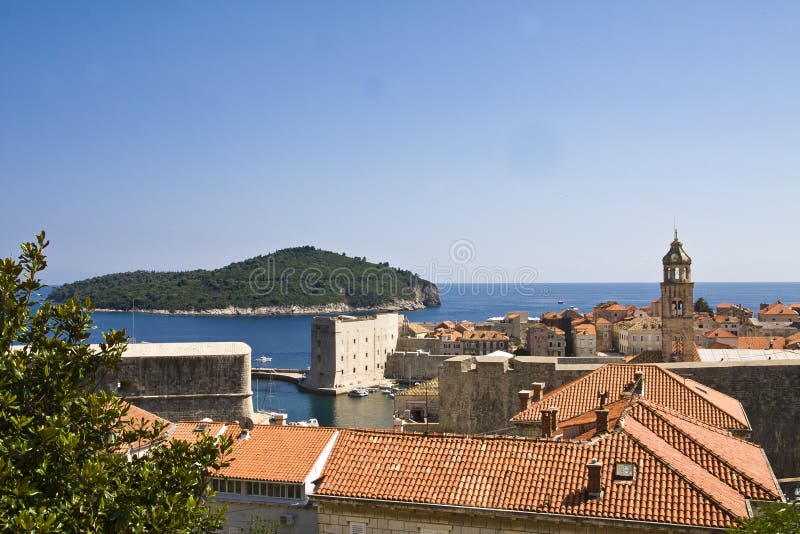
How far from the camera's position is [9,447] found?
5191 millimetres

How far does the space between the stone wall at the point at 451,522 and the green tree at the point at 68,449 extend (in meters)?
2.06

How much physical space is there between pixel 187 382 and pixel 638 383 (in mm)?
13012

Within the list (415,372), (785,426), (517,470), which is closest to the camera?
(517,470)

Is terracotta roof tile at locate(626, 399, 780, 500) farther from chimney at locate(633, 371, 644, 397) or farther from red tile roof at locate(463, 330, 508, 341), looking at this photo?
red tile roof at locate(463, 330, 508, 341)

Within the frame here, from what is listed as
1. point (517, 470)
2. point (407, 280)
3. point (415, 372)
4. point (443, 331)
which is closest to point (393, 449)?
point (517, 470)

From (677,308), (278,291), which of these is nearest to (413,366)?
(677,308)

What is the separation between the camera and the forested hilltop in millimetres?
166875

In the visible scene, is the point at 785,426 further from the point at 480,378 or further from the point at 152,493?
the point at 152,493

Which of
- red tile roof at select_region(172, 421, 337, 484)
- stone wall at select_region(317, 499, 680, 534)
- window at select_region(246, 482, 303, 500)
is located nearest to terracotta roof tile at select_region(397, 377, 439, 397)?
red tile roof at select_region(172, 421, 337, 484)

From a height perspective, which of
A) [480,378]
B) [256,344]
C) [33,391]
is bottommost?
[256,344]

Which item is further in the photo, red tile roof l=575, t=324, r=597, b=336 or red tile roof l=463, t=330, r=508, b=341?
red tile roof l=463, t=330, r=508, b=341

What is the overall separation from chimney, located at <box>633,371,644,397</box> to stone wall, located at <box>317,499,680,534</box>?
5.39 meters

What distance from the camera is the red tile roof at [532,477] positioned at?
22.8 feet

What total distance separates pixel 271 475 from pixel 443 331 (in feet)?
206
